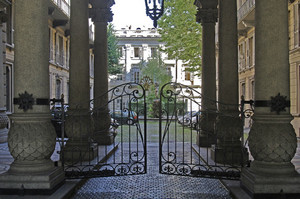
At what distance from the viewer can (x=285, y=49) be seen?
5.82m

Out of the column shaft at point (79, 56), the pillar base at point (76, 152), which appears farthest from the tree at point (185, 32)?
the pillar base at point (76, 152)

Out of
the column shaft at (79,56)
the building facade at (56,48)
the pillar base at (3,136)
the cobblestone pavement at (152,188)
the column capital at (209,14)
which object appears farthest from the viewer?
the building facade at (56,48)

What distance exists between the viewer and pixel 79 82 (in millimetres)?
9328

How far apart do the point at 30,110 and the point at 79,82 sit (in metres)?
3.46

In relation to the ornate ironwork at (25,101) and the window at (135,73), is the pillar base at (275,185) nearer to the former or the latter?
the ornate ironwork at (25,101)

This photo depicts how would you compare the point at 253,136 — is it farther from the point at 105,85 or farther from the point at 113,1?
the point at 113,1

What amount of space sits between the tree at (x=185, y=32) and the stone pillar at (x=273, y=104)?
18.4m

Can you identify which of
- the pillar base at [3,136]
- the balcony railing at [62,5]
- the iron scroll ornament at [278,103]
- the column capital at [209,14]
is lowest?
the pillar base at [3,136]

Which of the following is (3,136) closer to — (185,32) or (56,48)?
(185,32)

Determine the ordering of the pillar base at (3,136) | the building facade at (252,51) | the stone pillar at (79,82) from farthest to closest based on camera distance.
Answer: the building facade at (252,51) < the pillar base at (3,136) < the stone pillar at (79,82)

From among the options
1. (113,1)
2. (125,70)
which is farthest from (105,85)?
(125,70)

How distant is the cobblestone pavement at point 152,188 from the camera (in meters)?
6.46

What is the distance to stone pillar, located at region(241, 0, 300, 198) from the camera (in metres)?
5.70

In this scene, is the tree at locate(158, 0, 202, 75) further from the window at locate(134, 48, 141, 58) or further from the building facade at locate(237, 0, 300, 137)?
the window at locate(134, 48, 141, 58)
